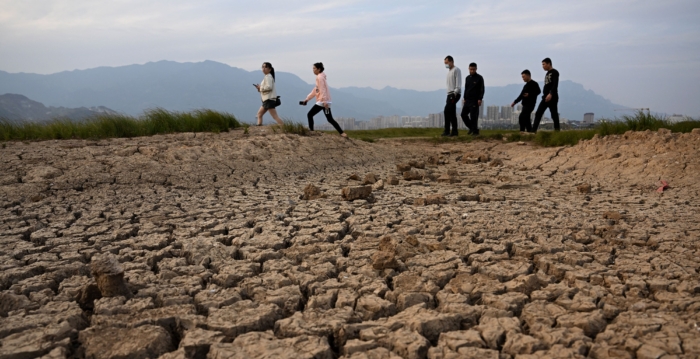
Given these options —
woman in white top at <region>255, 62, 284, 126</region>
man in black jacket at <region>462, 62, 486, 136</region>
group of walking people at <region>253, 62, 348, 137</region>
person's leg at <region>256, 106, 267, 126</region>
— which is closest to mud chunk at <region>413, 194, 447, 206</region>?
group of walking people at <region>253, 62, 348, 137</region>

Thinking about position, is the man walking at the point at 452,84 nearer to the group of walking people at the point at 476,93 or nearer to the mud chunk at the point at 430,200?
the group of walking people at the point at 476,93

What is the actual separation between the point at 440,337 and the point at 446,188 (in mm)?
3806

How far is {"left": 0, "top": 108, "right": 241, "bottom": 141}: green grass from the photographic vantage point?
7.93 metres

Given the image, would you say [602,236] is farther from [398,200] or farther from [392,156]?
[392,156]

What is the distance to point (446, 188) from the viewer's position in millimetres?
5863

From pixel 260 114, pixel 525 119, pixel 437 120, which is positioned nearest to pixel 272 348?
pixel 260 114

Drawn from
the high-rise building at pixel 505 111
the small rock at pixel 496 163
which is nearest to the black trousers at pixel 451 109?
the small rock at pixel 496 163

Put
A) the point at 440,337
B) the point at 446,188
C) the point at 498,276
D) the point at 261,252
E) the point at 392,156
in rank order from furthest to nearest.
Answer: the point at 392,156 < the point at 446,188 < the point at 261,252 < the point at 498,276 < the point at 440,337

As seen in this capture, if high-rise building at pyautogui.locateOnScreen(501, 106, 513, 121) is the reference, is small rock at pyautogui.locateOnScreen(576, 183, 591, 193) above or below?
below

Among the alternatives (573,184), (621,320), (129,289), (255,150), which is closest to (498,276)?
(621,320)

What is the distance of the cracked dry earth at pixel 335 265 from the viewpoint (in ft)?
7.08

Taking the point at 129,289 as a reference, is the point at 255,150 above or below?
above

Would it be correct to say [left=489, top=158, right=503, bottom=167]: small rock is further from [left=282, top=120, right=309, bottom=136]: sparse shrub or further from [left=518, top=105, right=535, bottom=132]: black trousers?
[left=518, top=105, right=535, bottom=132]: black trousers

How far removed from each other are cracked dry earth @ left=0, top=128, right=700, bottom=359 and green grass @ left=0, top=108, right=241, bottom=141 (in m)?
1.85
